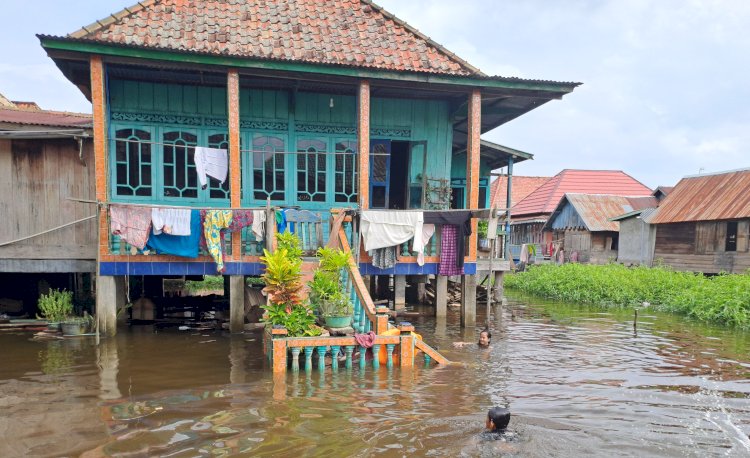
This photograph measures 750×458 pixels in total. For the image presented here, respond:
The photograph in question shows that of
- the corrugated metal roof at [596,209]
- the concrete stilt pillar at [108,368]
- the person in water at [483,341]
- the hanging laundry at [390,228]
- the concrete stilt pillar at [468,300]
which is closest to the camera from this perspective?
the concrete stilt pillar at [108,368]

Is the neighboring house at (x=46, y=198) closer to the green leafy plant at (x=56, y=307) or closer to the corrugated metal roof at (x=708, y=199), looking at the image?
the green leafy plant at (x=56, y=307)

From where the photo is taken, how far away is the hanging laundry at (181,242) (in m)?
9.88

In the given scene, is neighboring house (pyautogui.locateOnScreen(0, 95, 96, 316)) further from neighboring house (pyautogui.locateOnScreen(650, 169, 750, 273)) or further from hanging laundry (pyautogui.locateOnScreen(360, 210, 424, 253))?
neighboring house (pyautogui.locateOnScreen(650, 169, 750, 273))

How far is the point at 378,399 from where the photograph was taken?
22.2 feet

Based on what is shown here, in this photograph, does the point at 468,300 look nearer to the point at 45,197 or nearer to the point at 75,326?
the point at 75,326

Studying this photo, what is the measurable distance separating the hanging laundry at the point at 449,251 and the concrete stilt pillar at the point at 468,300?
84 centimetres

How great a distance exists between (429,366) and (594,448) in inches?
133

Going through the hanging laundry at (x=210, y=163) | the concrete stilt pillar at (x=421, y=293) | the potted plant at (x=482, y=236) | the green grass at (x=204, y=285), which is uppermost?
the hanging laundry at (x=210, y=163)

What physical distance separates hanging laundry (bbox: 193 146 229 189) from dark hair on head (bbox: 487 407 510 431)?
7956 mm

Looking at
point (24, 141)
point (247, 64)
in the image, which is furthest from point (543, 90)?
point (24, 141)

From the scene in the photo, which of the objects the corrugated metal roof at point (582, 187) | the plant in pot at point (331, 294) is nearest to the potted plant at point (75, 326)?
the plant in pot at point (331, 294)

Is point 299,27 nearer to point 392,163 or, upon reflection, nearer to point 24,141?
point 392,163

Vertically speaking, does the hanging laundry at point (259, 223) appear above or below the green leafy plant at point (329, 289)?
above

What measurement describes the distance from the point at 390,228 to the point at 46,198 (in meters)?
7.84
